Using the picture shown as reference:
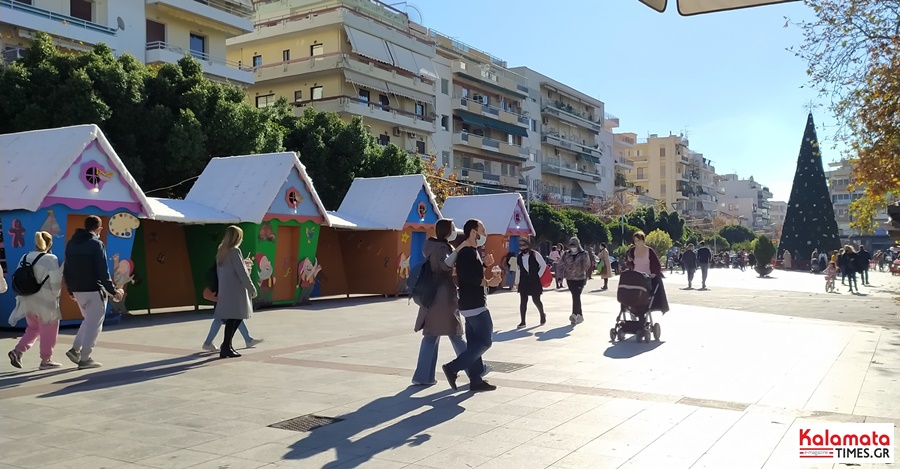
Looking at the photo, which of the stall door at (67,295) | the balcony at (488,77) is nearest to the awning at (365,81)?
the balcony at (488,77)

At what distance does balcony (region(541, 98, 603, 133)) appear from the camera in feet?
229

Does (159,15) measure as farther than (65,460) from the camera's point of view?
Yes

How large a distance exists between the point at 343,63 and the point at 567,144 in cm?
3484

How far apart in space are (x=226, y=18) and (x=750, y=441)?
35.7 m

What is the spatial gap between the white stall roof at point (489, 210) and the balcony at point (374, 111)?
57.0ft

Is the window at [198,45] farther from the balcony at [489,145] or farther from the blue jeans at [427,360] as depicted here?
the blue jeans at [427,360]

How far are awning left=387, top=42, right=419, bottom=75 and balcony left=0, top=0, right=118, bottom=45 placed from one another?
63.0ft

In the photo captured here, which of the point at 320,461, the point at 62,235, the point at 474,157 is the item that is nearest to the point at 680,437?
the point at 320,461

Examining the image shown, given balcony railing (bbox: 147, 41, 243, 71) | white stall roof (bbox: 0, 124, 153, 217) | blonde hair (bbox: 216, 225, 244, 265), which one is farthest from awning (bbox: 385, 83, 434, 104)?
blonde hair (bbox: 216, 225, 244, 265)

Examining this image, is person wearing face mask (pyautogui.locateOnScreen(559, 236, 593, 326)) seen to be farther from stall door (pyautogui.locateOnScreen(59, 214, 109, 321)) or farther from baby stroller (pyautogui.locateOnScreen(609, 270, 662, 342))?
stall door (pyautogui.locateOnScreen(59, 214, 109, 321))

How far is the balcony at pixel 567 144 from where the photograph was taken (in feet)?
227

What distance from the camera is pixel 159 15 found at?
1336 inches

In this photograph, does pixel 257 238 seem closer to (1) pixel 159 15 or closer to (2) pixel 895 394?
(2) pixel 895 394

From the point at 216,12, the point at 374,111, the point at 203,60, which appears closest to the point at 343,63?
the point at 374,111
